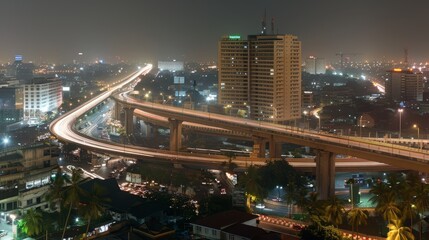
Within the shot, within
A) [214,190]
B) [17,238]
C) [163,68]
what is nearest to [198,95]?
[214,190]

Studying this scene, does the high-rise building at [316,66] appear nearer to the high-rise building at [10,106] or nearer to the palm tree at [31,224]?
the high-rise building at [10,106]

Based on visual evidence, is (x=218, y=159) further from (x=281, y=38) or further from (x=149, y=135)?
(x=281, y=38)

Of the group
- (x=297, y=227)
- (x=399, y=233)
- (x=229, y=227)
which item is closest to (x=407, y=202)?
(x=399, y=233)

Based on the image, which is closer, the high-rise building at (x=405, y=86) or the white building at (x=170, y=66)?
the high-rise building at (x=405, y=86)

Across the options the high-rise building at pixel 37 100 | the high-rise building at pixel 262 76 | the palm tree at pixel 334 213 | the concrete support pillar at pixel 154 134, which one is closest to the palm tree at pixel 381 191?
the palm tree at pixel 334 213

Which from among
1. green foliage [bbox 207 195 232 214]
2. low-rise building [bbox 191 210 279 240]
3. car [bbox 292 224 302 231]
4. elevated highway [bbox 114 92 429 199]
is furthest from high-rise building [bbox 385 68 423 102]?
low-rise building [bbox 191 210 279 240]

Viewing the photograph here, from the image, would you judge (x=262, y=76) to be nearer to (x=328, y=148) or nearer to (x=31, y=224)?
(x=328, y=148)

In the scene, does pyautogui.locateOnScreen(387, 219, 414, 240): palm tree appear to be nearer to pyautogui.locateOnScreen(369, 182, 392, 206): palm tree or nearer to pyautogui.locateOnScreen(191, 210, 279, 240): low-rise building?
pyautogui.locateOnScreen(369, 182, 392, 206): palm tree
